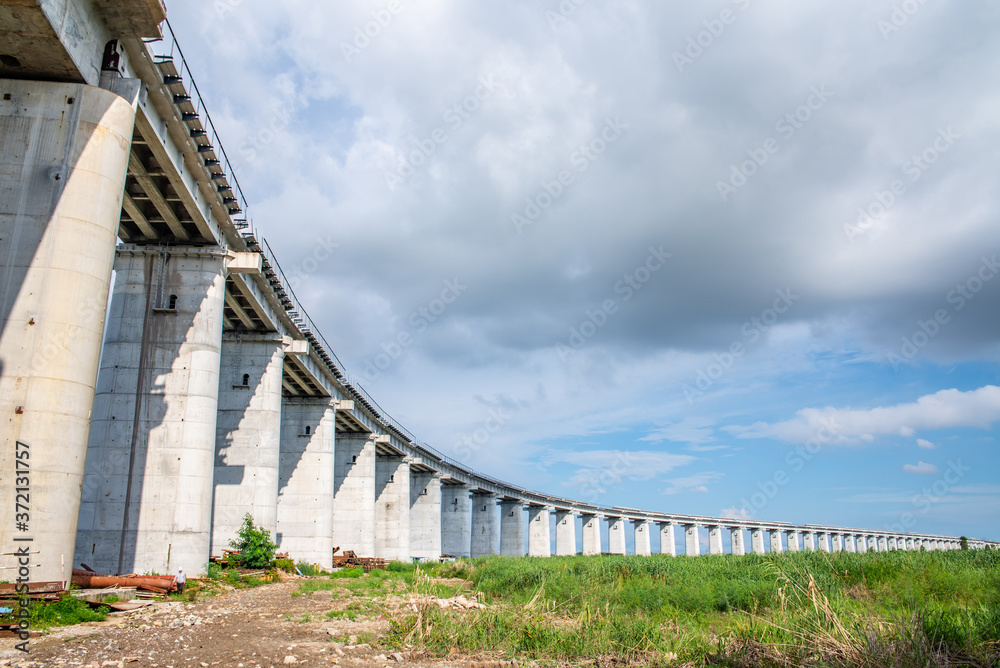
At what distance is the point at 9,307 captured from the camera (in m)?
13.8

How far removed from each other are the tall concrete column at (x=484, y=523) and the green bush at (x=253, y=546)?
47214 millimetres

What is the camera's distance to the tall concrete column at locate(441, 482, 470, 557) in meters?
68.4

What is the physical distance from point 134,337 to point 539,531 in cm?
6763

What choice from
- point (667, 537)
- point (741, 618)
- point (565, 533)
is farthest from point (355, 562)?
point (667, 537)

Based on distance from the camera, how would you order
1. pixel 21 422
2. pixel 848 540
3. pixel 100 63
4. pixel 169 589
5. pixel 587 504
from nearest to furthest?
1. pixel 21 422
2. pixel 100 63
3. pixel 169 589
4. pixel 587 504
5. pixel 848 540

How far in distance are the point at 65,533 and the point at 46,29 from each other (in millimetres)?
10827

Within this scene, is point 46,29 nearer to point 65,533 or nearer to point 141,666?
point 65,533

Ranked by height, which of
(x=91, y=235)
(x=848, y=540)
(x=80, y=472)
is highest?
(x=91, y=235)

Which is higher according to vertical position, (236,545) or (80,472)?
(80,472)

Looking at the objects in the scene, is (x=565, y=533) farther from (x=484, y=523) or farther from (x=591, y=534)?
(x=484, y=523)

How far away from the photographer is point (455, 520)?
70.6 metres

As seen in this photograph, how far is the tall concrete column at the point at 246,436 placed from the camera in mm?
30250

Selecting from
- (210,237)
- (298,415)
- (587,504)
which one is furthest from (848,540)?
(210,237)

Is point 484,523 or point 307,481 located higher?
point 307,481
